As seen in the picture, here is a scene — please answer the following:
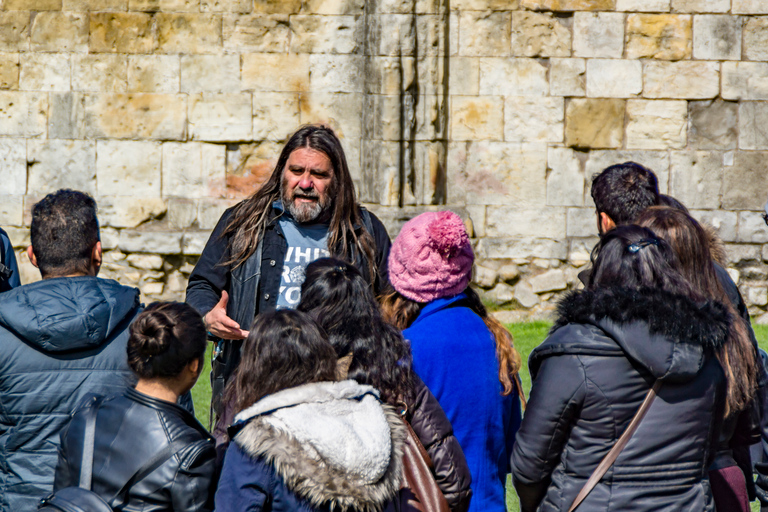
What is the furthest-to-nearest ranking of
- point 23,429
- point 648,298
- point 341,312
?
point 23,429
point 341,312
point 648,298

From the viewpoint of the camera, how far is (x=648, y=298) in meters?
2.34

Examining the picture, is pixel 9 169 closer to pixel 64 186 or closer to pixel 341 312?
pixel 64 186

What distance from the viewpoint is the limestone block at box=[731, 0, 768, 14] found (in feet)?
26.6

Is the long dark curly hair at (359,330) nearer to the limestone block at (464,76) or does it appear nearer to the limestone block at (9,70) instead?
the limestone block at (464,76)

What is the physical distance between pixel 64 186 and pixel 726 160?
22.0 feet

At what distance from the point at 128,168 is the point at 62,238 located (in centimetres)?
560

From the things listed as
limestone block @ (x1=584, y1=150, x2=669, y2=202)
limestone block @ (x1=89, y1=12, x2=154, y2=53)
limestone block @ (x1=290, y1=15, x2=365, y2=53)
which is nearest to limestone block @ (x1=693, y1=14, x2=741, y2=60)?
limestone block @ (x1=584, y1=150, x2=669, y2=202)

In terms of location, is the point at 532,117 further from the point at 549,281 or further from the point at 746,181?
the point at 746,181

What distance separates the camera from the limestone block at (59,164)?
819cm

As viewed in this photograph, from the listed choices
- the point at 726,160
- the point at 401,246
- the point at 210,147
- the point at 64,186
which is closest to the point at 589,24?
the point at 726,160

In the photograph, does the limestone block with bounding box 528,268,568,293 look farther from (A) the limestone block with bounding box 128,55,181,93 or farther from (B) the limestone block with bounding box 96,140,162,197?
(A) the limestone block with bounding box 128,55,181,93

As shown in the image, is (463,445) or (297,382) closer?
(297,382)

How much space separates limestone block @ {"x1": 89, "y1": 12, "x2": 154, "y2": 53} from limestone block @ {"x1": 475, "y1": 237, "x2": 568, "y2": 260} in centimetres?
391

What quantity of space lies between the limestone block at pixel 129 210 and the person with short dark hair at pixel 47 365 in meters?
5.60
